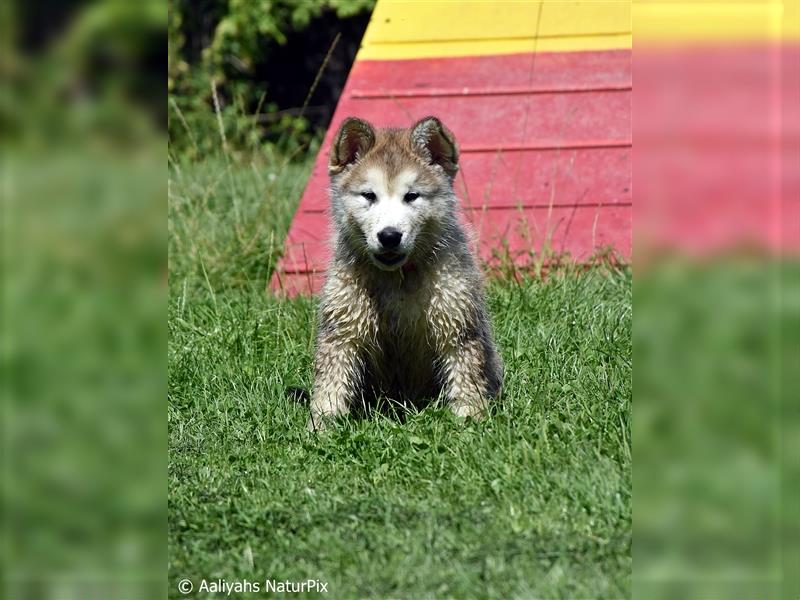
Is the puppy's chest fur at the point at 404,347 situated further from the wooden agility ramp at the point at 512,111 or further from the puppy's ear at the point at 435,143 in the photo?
the wooden agility ramp at the point at 512,111

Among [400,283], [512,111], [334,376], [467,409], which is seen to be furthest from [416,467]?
[512,111]

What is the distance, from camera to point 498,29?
338 inches

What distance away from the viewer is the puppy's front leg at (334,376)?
534 centimetres

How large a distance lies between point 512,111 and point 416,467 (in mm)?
4147

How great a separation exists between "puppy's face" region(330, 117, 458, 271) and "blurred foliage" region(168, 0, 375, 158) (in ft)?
24.3

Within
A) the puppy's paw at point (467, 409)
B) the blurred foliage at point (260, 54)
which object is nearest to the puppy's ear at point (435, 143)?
the puppy's paw at point (467, 409)

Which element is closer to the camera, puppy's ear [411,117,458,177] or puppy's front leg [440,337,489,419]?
puppy's front leg [440,337,489,419]

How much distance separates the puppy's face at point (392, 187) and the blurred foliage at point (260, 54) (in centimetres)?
741

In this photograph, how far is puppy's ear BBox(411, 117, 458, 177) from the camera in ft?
17.7
